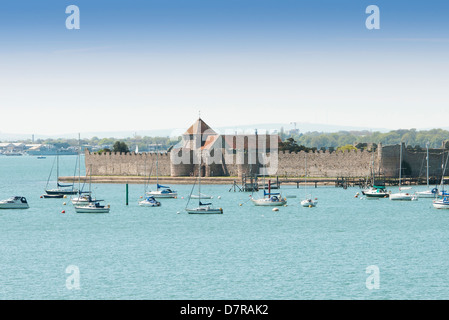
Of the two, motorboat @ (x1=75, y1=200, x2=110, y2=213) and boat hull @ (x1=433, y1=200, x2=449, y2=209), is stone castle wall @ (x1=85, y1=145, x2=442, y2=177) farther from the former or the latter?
motorboat @ (x1=75, y1=200, x2=110, y2=213)

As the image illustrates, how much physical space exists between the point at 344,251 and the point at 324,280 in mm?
7369

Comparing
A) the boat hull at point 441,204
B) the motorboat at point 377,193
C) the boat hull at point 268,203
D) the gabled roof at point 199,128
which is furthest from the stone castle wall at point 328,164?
the boat hull at point 268,203

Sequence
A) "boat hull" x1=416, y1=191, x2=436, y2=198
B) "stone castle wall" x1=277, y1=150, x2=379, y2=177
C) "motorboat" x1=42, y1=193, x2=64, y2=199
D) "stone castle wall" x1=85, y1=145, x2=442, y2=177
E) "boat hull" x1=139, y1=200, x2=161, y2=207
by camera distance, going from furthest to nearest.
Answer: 1. "stone castle wall" x1=277, y1=150, x2=379, y2=177
2. "stone castle wall" x1=85, y1=145, x2=442, y2=177
3. "motorboat" x1=42, y1=193, x2=64, y2=199
4. "boat hull" x1=416, y1=191, x2=436, y2=198
5. "boat hull" x1=139, y1=200, x2=161, y2=207

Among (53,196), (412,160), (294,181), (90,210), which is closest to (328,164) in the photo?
(294,181)

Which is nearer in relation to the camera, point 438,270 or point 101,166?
point 438,270

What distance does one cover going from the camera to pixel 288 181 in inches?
3142

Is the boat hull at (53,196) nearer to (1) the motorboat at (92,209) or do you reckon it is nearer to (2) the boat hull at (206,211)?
(1) the motorboat at (92,209)

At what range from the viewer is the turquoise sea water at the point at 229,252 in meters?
26.2

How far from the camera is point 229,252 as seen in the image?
113 feet

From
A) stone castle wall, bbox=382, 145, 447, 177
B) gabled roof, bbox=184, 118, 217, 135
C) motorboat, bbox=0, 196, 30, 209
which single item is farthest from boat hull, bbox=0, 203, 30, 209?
stone castle wall, bbox=382, 145, 447, 177

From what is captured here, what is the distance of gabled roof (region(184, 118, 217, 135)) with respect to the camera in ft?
296

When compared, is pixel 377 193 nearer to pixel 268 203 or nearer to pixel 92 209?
pixel 268 203

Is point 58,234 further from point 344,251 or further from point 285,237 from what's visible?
point 344,251
